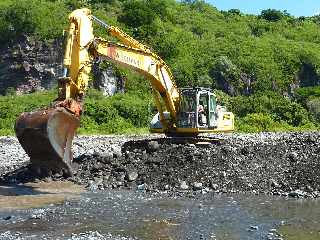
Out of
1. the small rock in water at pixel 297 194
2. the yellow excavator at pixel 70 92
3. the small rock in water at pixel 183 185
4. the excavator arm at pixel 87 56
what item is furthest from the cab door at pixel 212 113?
the small rock in water at pixel 297 194

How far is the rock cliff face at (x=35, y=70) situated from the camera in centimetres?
3594

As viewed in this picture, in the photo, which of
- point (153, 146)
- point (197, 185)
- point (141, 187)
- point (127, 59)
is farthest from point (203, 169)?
point (127, 59)

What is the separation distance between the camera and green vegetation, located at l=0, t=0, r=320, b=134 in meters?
32.2

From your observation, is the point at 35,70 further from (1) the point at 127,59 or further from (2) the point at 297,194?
(2) the point at 297,194

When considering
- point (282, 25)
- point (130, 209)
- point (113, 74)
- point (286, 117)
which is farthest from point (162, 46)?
point (130, 209)

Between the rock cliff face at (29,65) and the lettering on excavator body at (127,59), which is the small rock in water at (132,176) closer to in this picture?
the lettering on excavator body at (127,59)

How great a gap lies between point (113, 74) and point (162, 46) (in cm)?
738

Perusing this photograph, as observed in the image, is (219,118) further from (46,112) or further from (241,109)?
(241,109)

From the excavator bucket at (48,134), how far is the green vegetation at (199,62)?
646 inches

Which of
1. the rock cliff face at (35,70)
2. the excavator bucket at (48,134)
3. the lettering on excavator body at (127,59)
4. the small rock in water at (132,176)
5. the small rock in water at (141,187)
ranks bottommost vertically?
the small rock in water at (141,187)

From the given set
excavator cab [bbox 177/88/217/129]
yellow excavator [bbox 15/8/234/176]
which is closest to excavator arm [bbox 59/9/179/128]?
yellow excavator [bbox 15/8/234/176]

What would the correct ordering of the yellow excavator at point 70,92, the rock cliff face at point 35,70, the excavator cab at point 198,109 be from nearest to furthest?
1. the yellow excavator at point 70,92
2. the excavator cab at point 198,109
3. the rock cliff face at point 35,70

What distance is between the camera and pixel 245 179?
12.9 meters

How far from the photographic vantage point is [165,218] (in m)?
9.65
